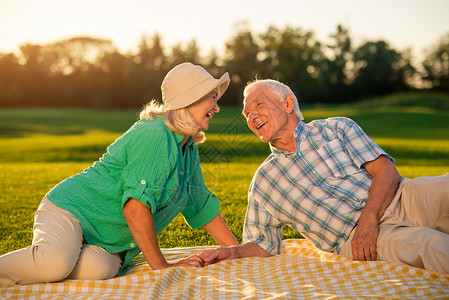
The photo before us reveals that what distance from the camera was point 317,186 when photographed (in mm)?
3387

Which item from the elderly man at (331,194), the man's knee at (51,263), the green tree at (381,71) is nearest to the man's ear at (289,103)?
the elderly man at (331,194)

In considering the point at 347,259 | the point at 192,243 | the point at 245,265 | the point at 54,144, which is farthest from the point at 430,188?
the point at 54,144

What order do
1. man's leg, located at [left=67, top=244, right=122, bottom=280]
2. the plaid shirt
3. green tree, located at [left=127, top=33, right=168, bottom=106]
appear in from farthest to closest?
green tree, located at [left=127, top=33, right=168, bottom=106]
the plaid shirt
man's leg, located at [left=67, top=244, right=122, bottom=280]

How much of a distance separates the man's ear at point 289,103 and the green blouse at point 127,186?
0.77 metres

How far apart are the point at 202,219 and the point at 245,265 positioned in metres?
0.60

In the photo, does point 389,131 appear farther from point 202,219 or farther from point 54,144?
point 202,219

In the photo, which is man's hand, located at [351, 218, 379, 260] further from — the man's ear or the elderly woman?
the elderly woman

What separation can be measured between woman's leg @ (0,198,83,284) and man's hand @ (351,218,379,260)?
6.03 feet

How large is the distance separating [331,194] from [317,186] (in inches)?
4.4

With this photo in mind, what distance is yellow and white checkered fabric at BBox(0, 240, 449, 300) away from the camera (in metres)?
2.58

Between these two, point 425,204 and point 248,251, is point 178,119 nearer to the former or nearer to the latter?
point 248,251

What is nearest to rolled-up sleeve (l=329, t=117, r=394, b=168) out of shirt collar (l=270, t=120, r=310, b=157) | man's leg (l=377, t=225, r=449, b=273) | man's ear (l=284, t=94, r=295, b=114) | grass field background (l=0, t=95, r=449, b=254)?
shirt collar (l=270, t=120, r=310, b=157)

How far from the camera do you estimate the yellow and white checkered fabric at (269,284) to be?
258 cm

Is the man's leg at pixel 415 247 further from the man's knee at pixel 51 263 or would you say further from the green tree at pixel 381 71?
the green tree at pixel 381 71
